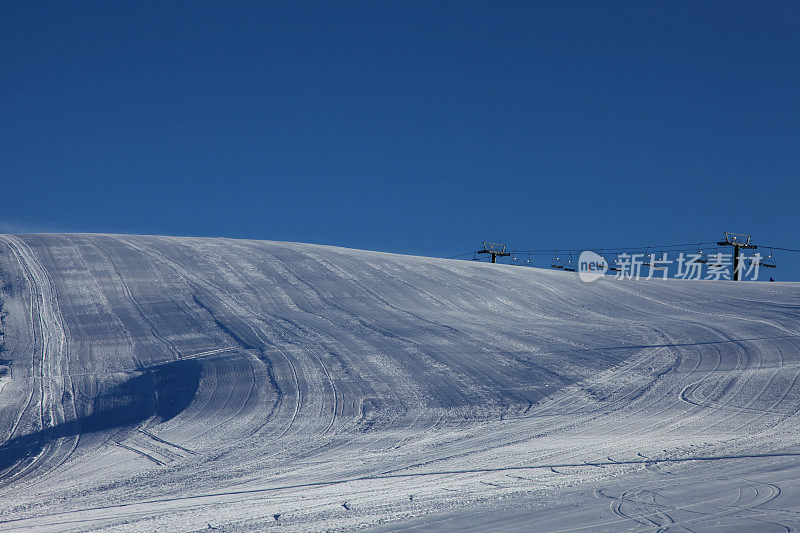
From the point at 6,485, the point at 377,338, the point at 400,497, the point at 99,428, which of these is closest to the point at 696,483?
the point at 400,497

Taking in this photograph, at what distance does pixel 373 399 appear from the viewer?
29.8ft

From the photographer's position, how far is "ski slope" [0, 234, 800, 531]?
4.77 meters

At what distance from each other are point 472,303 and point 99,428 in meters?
9.62

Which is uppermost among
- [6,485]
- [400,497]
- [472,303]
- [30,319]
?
[472,303]

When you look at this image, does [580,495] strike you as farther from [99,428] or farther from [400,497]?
[99,428]

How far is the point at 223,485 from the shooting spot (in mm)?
5645

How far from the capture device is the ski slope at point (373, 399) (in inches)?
188

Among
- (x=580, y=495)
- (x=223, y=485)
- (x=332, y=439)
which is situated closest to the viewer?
(x=580, y=495)

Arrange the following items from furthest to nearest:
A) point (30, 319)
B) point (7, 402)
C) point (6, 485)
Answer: point (30, 319) → point (7, 402) → point (6, 485)

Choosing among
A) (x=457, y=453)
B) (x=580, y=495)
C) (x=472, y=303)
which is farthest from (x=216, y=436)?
(x=472, y=303)

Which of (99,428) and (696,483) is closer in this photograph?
(696,483)

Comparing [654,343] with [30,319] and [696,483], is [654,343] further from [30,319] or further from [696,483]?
[30,319]

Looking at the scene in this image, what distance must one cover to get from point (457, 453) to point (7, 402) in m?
6.33

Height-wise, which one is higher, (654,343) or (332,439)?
(654,343)
